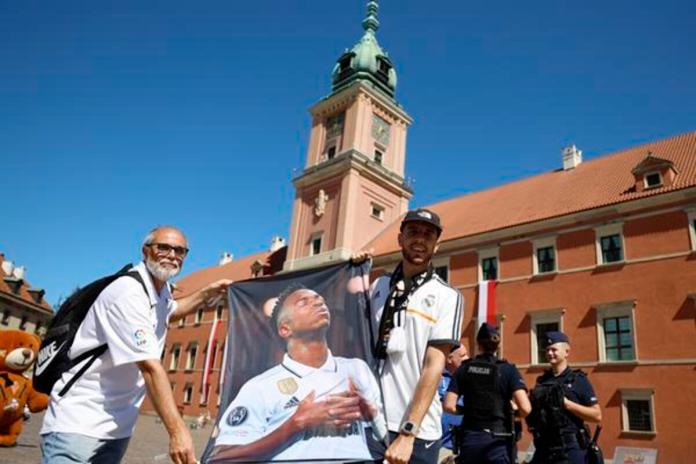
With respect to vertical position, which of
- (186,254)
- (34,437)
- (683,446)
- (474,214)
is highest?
(474,214)

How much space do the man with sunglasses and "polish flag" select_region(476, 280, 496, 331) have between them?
2155 cm

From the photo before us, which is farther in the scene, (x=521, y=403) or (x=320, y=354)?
(x=521, y=403)

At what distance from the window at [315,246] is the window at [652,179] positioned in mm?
20215

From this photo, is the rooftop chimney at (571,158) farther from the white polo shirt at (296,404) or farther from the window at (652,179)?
the white polo shirt at (296,404)

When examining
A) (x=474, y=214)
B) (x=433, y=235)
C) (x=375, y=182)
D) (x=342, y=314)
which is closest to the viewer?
(x=433, y=235)

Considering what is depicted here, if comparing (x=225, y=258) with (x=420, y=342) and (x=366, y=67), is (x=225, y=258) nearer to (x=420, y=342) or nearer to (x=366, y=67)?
(x=366, y=67)

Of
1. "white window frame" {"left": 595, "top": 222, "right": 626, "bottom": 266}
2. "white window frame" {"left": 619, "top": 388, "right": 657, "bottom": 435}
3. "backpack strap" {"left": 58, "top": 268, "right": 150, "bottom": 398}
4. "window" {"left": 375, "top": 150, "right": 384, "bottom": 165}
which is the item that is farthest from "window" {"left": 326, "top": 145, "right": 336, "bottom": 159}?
"backpack strap" {"left": 58, "top": 268, "right": 150, "bottom": 398}

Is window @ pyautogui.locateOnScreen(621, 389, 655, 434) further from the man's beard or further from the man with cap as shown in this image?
the man's beard

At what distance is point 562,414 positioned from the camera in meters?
5.00

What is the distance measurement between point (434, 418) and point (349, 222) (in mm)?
30133

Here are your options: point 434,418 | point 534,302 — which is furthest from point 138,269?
point 534,302

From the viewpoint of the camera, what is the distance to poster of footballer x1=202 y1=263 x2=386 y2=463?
9.60ft

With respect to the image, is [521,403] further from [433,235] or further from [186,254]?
[186,254]

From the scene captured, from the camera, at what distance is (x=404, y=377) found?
306cm
